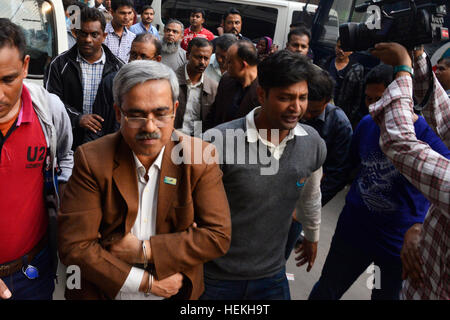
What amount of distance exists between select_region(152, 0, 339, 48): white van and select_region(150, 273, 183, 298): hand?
252 inches

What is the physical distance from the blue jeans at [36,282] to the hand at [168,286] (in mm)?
671

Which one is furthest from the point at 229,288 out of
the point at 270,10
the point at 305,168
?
the point at 270,10

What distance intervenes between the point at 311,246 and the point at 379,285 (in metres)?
0.45

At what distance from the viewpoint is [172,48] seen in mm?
5754

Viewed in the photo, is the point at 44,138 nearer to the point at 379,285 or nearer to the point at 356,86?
the point at 379,285

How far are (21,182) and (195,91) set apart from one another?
2338mm

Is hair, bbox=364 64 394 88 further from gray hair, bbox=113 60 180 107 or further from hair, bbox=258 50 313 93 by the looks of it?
gray hair, bbox=113 60 180 107

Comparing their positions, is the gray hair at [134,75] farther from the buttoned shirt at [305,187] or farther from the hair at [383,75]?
the hair at [383,75]

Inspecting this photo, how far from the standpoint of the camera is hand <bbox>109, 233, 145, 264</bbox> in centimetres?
133

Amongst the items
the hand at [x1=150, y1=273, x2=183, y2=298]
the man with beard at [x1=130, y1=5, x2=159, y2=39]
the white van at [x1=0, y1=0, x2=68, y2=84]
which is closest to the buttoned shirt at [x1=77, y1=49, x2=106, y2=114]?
the white van at [x1=0, y1=0, x2=68, y2=84]

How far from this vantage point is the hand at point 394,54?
146cm

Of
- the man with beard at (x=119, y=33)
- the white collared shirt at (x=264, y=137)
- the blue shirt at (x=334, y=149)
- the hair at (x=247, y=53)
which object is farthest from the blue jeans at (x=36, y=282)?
the man with beard at (x=119, y=33)

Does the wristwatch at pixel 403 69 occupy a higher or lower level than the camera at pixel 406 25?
lower

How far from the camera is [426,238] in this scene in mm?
1481
